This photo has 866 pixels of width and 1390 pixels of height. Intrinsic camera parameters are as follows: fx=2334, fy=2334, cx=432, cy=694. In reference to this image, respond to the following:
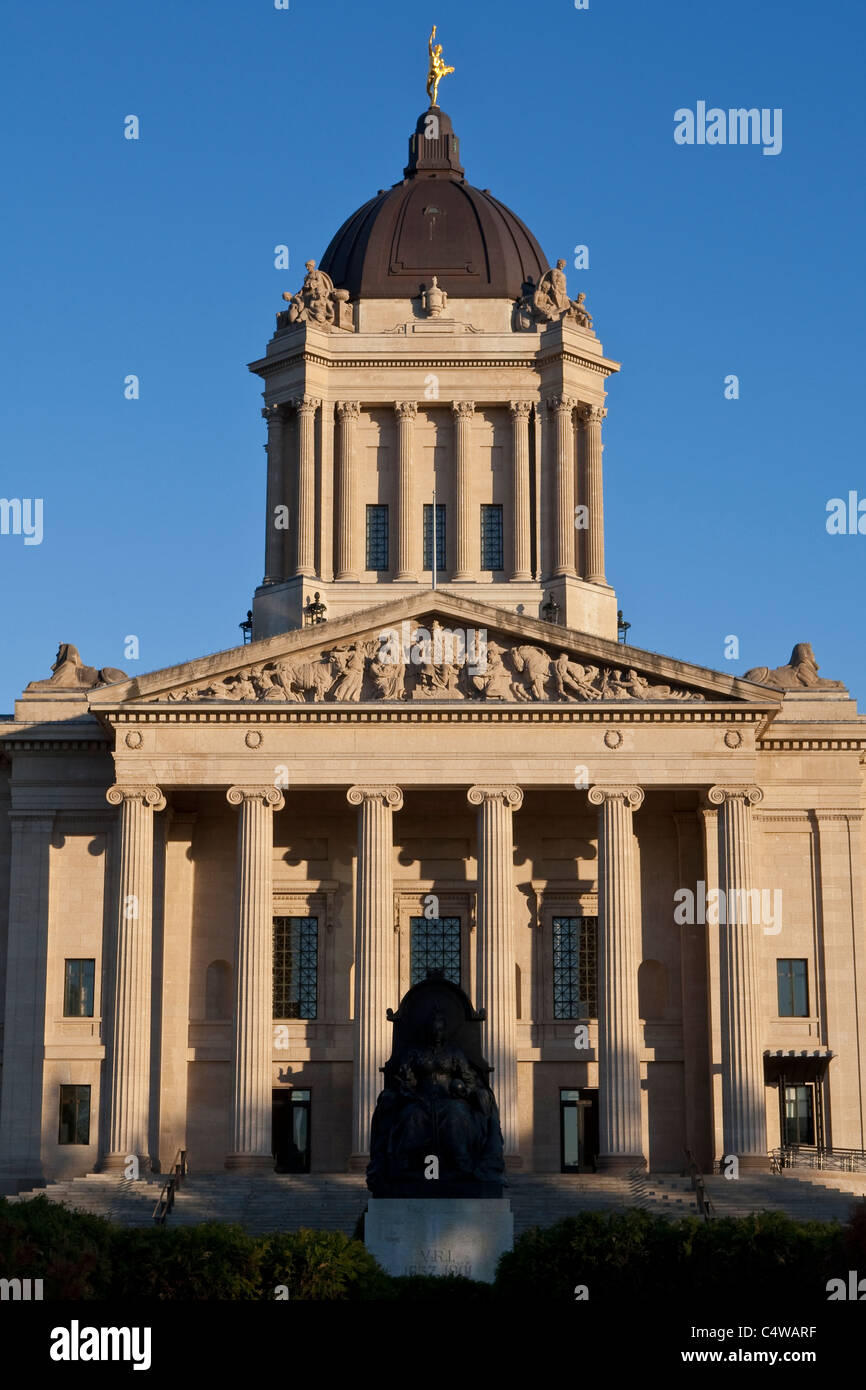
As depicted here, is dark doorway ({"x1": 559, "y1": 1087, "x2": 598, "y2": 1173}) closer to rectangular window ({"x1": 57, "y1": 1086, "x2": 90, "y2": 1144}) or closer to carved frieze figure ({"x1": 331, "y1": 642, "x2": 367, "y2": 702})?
carved frieze figure ({"x1": 331, "y1": 642, "x2": 367, "y2": 702})

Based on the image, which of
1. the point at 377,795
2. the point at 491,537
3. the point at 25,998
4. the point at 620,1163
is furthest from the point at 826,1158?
the point at 491,537

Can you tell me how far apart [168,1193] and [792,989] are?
17604 millimetres

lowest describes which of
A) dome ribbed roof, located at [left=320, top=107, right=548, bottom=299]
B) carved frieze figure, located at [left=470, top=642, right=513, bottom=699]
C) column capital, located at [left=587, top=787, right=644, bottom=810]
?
column capital, located at [left=587, top=787, right=644, bottom=810]

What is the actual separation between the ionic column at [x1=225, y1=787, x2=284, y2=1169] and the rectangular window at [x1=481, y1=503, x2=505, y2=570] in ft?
51.1

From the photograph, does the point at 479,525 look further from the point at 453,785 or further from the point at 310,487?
the point at 453,785

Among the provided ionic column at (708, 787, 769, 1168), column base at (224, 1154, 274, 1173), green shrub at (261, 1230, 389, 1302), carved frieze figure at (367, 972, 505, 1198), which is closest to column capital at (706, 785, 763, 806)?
ionic column at (708, 787, 769, 1168)

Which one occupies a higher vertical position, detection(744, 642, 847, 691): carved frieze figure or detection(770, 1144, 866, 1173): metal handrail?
detection(744, 642, 847, 691): carved frieze figure

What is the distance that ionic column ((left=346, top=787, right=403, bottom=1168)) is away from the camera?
54188 mm

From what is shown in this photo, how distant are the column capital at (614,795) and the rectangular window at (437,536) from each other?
49.2 feet

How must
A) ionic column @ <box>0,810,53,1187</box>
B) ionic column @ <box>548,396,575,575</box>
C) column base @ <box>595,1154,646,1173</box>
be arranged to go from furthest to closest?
ionic column @ <box>548,396,575,575</box> → ionic column @ <box>0,810,53,1187</box> → column base @ <box>595,1154,646,1173</box>

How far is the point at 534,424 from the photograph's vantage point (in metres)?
69.8

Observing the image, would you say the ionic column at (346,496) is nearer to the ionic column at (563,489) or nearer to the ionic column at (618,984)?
the ionic column at (563,489)
